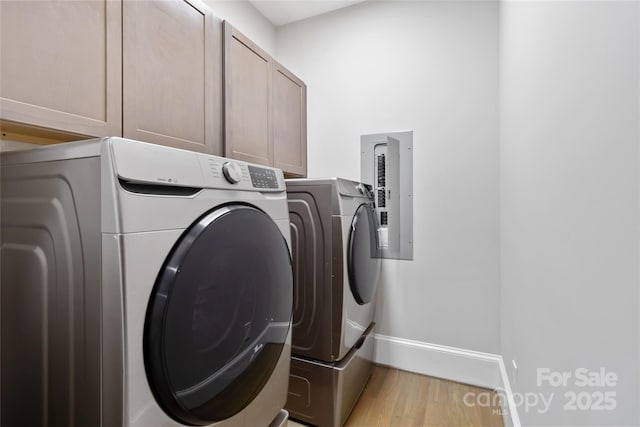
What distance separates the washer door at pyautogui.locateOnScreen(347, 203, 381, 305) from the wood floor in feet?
1.98

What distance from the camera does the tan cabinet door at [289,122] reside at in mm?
2115

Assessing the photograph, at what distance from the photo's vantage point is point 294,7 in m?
2.46

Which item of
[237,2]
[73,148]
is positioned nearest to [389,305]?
[73,148]

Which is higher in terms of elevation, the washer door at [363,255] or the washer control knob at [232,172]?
the washer control knob at [232,172]

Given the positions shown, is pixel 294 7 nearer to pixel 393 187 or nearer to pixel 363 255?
pixel 393 187

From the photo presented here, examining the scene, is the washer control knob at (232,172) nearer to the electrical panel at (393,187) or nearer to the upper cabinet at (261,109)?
the upper cabinet at (261,109)

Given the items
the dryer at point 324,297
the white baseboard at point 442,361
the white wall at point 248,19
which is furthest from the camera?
the white wall at point 248,19

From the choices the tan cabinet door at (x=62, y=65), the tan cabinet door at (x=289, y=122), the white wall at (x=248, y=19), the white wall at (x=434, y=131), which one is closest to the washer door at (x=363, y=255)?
the white wall at (x=434, y=131)

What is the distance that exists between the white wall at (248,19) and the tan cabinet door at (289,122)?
1.67 ft

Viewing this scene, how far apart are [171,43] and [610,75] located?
1.47 meters

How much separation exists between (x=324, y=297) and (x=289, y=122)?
1.32 metres

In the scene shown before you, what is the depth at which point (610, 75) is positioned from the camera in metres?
0.57

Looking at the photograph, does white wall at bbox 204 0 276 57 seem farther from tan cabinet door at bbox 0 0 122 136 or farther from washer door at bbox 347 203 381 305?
washer door at bbox 347 203 381 305

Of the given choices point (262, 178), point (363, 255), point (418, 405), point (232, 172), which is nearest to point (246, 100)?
point (262, 178)
